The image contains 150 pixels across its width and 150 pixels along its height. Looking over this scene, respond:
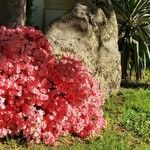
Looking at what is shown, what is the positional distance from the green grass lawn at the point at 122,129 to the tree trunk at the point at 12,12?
179 centimetres

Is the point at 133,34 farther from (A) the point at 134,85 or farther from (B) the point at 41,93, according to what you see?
(B) the point at 41,93

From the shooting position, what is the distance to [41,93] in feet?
22.9

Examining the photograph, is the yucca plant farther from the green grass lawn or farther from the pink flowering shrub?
the pink flowering shrub

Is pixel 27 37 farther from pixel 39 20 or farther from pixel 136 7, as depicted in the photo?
pixel 39 20

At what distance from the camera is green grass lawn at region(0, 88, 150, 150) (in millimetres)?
7226

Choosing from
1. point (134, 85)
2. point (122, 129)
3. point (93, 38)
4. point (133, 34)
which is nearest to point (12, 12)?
point (93, 38)

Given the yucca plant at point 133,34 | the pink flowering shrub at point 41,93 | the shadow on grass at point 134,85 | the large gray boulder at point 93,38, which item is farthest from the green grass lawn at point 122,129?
the yucca plant at point 133,34

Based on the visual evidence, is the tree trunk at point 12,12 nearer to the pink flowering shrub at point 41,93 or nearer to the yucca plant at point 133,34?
the pink flowering shrub at point 41,93

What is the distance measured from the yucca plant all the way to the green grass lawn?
0.94m

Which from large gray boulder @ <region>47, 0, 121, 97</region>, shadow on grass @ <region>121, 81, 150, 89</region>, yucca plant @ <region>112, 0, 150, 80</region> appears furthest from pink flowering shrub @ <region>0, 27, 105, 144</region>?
yucca plant @ <region>112, 0, 150, 80</region>

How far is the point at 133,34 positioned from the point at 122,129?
3671 mm

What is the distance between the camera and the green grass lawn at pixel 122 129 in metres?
7.23

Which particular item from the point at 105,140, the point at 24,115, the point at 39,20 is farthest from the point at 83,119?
the point at 39,20

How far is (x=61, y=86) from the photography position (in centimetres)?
716
